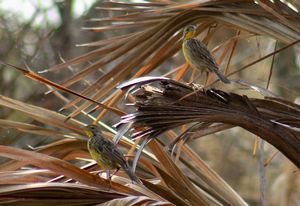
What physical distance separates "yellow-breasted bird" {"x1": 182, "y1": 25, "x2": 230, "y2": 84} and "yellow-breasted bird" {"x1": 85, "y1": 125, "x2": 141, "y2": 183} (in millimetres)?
698

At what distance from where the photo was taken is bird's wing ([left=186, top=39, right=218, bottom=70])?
4703 millimetres

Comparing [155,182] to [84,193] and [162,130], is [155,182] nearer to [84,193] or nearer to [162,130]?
[162,130]

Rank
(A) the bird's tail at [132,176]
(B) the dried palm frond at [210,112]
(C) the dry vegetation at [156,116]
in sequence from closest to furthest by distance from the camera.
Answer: (C) the dry vegetation at [156,116] < (B) the dried palm frond at [210,112] < (A) the bird's tail at [132,176]

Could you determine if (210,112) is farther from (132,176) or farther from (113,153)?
(113,153)

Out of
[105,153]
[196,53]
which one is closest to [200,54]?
[196,53]

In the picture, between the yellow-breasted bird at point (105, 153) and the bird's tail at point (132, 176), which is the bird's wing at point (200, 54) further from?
the bird's tail at point (132, 176)

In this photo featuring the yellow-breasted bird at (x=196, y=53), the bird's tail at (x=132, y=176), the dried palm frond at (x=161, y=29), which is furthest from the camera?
the yellow-breasted bird at (x=196, y=53)

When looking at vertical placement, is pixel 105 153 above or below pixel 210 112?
above

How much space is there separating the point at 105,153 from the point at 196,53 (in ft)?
2.77

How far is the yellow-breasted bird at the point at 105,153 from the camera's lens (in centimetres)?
429

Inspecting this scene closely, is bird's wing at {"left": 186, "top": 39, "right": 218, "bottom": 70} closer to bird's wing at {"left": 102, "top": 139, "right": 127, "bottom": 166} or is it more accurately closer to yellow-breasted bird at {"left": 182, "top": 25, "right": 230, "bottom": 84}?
yellow-breasted bird at {"left": 182, "top": 25, "right": 230, "bottom": 84}

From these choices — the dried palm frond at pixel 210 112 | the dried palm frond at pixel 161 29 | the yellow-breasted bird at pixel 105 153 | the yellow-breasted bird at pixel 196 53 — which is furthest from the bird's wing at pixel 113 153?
the yellow-breasted bird at pixel 196 53

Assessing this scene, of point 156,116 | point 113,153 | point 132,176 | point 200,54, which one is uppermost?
point 200,54

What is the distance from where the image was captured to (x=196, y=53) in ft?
15.8
